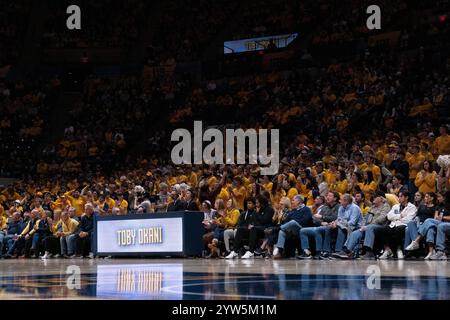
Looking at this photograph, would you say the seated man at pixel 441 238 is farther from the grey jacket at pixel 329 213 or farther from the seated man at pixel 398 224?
the grey jacket at pixel 329 213

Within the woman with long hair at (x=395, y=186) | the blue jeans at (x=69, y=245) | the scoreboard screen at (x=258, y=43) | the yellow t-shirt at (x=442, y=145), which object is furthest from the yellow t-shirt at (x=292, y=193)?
the scoreboard screen at (x=258, y=43)

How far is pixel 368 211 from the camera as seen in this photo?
52.7 feet

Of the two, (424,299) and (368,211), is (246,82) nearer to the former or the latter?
(368,211)

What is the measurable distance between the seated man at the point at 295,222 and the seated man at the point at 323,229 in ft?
0.55

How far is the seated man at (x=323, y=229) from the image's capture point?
16.2 metres

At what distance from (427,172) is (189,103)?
717 inches

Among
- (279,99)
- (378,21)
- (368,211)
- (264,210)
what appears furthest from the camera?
(378,21)

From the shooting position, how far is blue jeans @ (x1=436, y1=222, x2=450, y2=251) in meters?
14.5

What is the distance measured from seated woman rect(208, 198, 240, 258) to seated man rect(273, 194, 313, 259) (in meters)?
Answer: 1.86

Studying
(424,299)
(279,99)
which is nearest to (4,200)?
(279,99)

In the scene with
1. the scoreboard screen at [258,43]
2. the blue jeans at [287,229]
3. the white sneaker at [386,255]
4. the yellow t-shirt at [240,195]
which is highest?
the scoreboard screen at [258,43]

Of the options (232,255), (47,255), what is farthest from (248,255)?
(47,255)

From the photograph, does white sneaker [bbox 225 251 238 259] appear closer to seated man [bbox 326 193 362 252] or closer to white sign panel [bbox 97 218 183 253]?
white sign panel [bbox 97 218 183 253]

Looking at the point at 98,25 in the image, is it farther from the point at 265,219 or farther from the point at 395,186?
the point at 395,186
